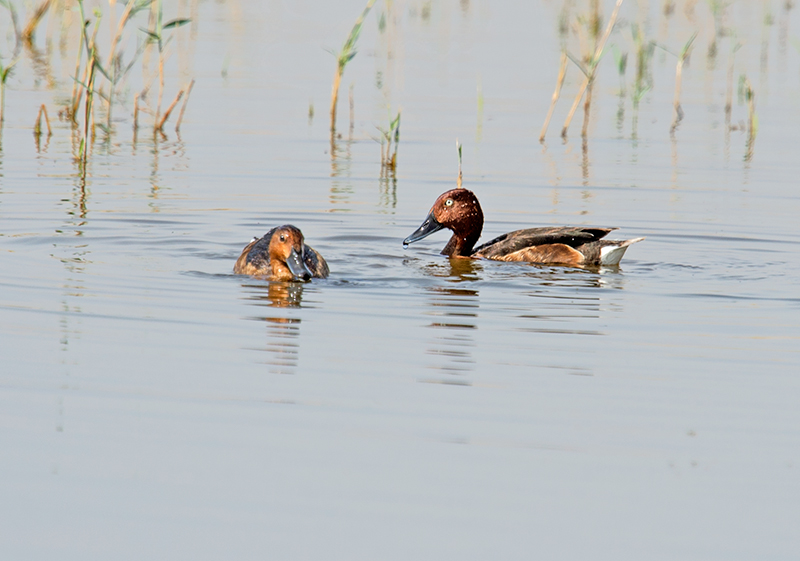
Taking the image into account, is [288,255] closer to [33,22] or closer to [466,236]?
[466,236]

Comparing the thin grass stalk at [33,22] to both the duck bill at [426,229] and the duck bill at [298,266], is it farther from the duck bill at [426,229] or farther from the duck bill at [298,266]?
the duck bill at [298,266]

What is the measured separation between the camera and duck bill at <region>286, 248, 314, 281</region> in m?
8.26

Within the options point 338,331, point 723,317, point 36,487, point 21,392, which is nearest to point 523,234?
point 723,317

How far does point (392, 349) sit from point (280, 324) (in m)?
0.83

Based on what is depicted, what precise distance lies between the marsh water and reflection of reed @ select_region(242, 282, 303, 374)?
4 cm

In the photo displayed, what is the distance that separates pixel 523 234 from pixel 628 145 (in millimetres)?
5811

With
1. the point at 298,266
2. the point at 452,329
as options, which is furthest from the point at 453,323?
the point at 298,266

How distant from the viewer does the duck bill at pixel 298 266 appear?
8.26 m

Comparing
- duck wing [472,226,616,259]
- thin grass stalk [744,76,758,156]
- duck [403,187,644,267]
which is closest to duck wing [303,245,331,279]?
duck [403,187,644,267]

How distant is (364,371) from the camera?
19.2ft

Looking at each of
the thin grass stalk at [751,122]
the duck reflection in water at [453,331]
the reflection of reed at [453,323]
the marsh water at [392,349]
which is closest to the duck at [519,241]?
the marsh water at [392,349]

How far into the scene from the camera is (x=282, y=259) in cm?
855

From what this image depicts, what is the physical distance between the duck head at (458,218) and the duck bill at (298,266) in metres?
2.23

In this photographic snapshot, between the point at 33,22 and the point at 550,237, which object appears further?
the point at 33,22
